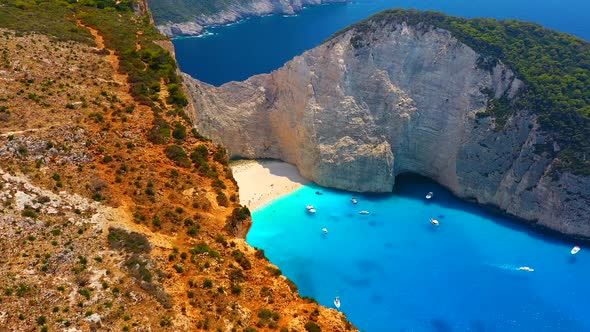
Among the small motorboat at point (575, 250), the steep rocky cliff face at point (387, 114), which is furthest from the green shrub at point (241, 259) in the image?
the small motorboat at point (575, 250)

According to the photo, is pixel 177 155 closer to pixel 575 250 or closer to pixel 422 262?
pixel 422 262

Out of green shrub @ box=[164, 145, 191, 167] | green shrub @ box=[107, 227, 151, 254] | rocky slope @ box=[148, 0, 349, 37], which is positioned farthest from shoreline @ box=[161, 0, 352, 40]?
green shrub @ box=[107, 227, 151, 254]

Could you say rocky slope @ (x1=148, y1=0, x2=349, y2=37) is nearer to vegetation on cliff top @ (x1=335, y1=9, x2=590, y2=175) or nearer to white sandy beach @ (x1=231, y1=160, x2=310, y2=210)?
white sandy beach @ (x1=231, y1=160, x2=310, y2=210)

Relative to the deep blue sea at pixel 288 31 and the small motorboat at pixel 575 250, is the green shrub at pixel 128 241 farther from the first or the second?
the deep blue sea at pixel 288 31

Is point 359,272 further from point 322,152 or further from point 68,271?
point 68,271

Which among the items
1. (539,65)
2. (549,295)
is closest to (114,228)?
(549,295)

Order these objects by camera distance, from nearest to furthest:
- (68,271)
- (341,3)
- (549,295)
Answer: (68,271)
(549,295)
(341,3)

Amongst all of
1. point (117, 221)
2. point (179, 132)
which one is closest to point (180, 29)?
point (179, 132)
